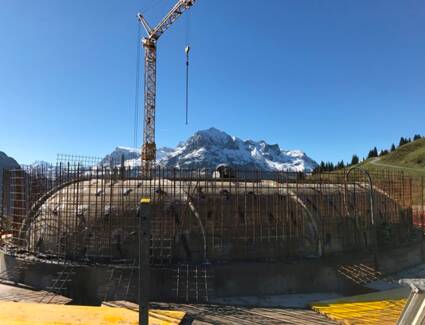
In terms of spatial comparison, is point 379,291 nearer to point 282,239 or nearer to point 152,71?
point 282,239

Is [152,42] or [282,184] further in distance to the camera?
[152,42]

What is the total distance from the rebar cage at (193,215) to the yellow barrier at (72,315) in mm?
3109

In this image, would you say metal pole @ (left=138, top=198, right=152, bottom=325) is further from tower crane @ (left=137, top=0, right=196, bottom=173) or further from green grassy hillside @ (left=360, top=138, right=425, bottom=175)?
green grassy hillside @ (left=360, top=138, right=425, bottom=175)

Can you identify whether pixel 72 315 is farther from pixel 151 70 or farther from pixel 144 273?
pixel 151 70

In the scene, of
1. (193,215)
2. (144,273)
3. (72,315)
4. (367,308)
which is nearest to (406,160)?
(367,308)

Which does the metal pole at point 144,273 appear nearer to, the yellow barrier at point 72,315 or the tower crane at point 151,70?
the yellow barrier at point 72,315

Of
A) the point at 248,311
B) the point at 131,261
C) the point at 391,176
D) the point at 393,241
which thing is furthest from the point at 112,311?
the point at 391,176

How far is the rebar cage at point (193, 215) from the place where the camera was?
16.1 metres

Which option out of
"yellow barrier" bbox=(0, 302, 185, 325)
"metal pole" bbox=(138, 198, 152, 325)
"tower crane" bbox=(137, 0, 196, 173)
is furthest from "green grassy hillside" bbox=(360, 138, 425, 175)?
"metal pole" bbox=(138, 198, 152, 325)

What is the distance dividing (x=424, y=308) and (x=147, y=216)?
4755 mm

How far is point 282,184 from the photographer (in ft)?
60.9

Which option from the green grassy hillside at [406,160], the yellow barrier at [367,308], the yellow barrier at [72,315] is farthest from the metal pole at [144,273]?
the green grassy hillside at [406,160]

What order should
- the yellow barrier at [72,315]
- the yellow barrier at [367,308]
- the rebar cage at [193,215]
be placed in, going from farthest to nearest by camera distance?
the rebar cage at [193,215], the yellow barrier at [367,308], the yellow barrier at [72,315]

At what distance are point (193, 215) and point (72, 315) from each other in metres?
6.03
